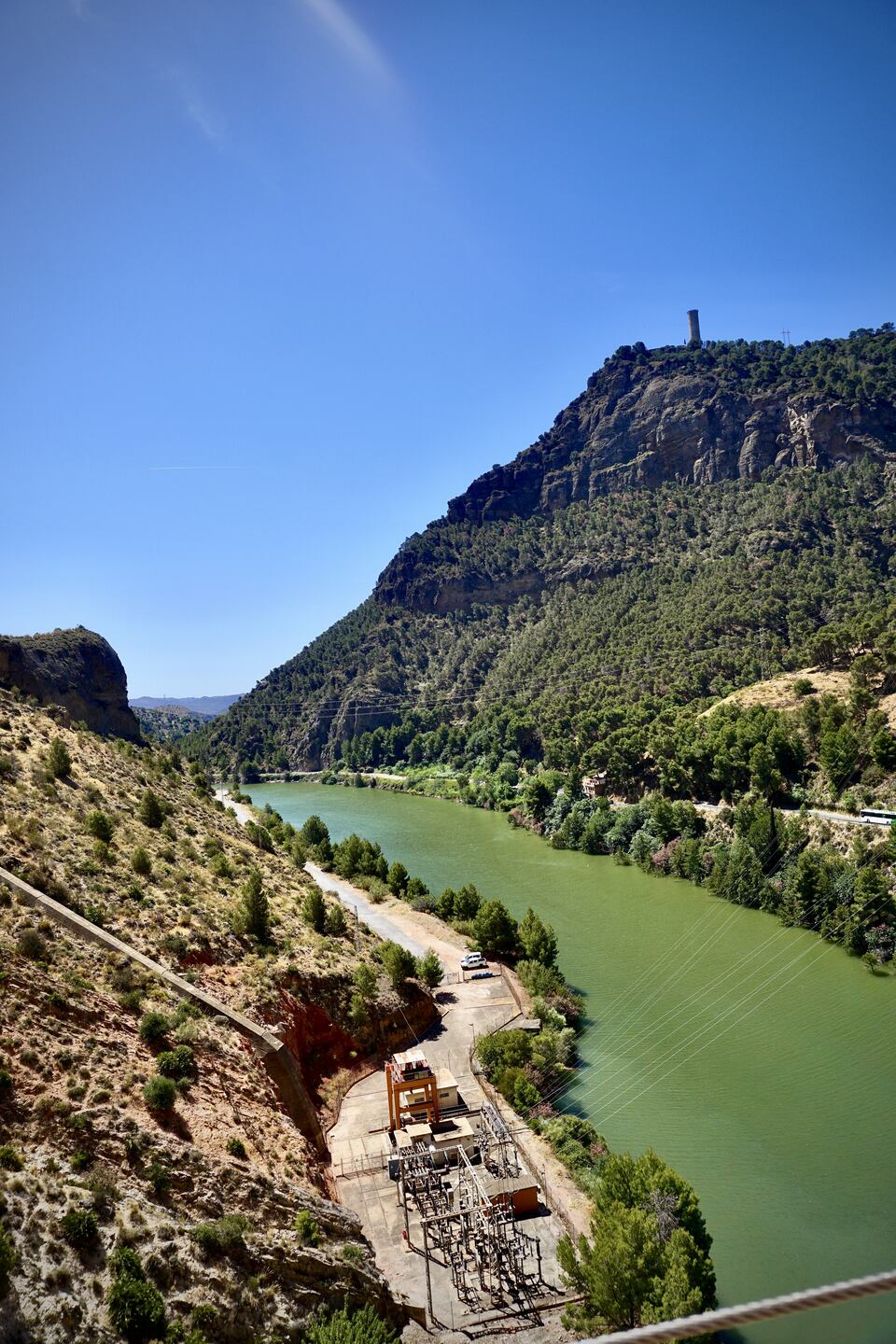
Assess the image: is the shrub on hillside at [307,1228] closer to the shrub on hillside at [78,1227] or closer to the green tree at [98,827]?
the shrub on hillside at [78,1227]

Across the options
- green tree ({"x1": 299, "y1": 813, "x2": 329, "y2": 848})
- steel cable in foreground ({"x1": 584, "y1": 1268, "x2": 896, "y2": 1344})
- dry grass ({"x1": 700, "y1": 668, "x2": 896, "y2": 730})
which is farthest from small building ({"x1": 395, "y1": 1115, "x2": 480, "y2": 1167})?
dry grass ({"x1": 700, "y1": 668, "x2": 896, "y2": 730})

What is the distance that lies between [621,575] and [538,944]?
95.8 m

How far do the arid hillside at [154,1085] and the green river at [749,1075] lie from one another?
8.17 m

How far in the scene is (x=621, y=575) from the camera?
411ft

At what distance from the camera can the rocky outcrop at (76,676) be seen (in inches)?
1762

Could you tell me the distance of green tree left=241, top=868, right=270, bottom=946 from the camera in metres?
28.0

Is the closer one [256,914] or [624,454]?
[256,914]

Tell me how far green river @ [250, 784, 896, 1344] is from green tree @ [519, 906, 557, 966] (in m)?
1.86

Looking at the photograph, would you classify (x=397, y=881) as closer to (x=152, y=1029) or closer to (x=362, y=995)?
(x=362, y=995)

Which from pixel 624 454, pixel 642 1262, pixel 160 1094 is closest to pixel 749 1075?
pixel 642 1262

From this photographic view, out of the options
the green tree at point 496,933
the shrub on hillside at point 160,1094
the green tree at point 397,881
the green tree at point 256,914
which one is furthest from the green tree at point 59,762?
the green tree at point 397,881

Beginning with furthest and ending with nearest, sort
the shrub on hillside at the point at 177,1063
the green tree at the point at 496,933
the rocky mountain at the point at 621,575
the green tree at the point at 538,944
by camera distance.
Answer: the rocky mountain at the point at 621,575
the green tree at the point at 496,933
the green tree at the point at 538,944
the shrub on hillside at the point at 177,1063

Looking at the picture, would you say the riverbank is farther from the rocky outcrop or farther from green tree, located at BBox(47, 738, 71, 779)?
the rocky outcrop

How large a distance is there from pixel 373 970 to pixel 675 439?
445 feet
